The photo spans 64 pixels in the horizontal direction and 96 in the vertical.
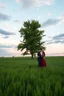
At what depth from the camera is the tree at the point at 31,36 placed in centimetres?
5784

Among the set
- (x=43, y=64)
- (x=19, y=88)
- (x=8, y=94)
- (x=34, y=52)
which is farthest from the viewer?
(x=34, y=52)

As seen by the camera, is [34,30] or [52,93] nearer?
[52,93]

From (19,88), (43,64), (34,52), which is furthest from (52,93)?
(34,52)

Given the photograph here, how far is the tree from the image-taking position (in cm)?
5784

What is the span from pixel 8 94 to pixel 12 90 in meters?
0.30

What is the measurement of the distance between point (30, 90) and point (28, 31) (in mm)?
54878

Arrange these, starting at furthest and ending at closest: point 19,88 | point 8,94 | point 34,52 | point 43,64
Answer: point 34,52, point 43,64, point 19,88, point 8,94

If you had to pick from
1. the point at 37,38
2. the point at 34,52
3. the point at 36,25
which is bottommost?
the point at 34,52

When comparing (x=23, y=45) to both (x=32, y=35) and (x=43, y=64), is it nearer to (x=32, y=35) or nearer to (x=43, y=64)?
(x=32, y=35)

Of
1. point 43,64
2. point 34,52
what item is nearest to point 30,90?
point 43,64

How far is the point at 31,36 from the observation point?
193 feet

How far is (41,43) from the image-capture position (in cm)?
6075

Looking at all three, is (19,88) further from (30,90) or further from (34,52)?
(34,52)

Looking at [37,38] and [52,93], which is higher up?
[37,38]
